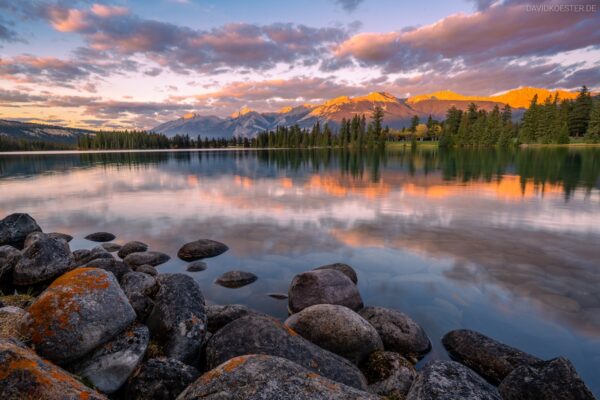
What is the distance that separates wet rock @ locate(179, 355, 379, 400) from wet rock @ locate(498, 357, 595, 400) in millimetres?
4224

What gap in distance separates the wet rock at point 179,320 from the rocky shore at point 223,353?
0.08 ft

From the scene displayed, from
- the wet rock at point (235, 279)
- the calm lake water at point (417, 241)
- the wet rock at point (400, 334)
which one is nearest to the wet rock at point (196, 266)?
the calm lake water at point (417, 241)

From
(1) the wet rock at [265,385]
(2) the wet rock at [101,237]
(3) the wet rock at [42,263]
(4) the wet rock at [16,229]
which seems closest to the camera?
(1) the wet rock at [265,385]

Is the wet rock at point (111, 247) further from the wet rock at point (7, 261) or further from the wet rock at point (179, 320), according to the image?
the wet rock at point (179, 320)

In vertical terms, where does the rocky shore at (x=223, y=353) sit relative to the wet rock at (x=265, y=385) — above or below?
below

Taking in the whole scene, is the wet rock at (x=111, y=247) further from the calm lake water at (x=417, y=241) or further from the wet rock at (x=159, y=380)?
the wet rock at (x=159, y=380)

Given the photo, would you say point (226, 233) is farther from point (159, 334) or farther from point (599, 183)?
point (599, 183)

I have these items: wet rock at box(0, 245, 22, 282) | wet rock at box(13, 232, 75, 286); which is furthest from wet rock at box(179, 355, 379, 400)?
wet rock at box(0, 245, 22, 282)

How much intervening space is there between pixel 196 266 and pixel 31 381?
10498 millimetres

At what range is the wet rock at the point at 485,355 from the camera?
7.71m

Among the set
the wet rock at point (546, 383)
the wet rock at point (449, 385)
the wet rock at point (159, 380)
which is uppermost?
the wet rock at point (449, 385)

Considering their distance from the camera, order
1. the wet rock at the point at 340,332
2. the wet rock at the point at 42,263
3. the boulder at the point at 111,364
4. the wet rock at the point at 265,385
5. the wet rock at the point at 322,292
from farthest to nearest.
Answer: the wet rock at the point at 42,263
the wet rock at the point at 322,292
the wet rock at the point at 340,332
the boulder at the point at 111,364
the wet rock at the point at 265,385

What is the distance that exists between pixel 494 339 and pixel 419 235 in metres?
9.73

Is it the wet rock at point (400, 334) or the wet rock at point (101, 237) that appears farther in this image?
the wet rock at point (101, 237)
